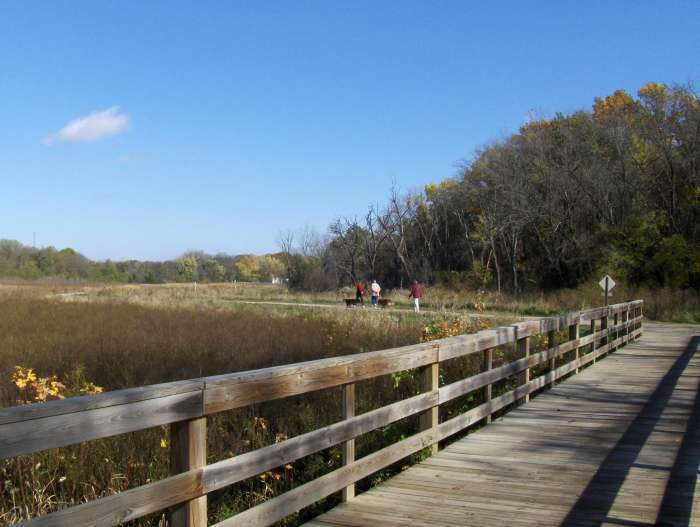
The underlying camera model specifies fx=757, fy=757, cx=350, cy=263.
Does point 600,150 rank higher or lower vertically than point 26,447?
higher

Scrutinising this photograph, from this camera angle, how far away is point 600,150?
2035 inches

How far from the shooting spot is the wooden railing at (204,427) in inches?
119

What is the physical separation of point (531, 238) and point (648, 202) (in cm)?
877

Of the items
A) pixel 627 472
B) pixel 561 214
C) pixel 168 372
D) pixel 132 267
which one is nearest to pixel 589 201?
pixel 561 214

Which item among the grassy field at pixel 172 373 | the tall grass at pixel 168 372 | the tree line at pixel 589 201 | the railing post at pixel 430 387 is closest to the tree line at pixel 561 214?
the tree line at pixel 589 201

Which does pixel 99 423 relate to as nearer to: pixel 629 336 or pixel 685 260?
pixel 629 336

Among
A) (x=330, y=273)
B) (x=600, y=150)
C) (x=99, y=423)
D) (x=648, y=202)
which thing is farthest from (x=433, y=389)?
(x=330, y=273)

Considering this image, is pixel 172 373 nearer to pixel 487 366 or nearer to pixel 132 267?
pixel 487 366

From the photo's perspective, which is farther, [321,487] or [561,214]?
[561,214]

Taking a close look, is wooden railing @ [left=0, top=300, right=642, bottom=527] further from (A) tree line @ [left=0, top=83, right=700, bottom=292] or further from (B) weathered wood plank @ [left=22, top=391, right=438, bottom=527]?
(A) tree line @ [left=0, top=83, right=700, bottom=292]

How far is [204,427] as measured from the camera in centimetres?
392

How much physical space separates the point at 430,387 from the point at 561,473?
51.5 inches

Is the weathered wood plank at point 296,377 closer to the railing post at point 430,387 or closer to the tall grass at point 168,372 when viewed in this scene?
the railing post at point 430,387

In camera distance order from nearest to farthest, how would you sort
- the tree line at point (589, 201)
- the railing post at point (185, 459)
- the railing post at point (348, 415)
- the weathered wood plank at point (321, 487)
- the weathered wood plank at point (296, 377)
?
the railing post at point (185, 459) < the weathered wood plank at point (296, 377) < the weathered wood plank at point (321, 487) < the railing post at point (348, 415) < the tree line at point (589, 201)
